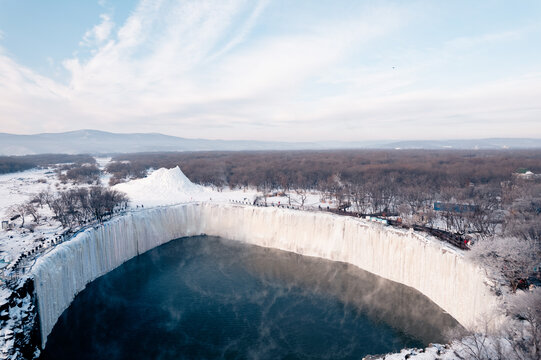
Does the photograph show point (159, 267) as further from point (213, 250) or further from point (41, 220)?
point (41, 220)

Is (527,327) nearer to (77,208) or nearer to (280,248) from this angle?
(280,248)

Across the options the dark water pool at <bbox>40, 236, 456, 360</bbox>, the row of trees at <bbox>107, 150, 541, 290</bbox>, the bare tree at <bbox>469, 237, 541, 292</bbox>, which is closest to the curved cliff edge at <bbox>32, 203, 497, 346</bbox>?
the bare tree at <bbox>469, 237, 541, 292</bbox>

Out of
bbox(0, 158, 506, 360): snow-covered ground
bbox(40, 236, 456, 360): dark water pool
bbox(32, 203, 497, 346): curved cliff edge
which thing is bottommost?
bbox(40, 236, 456, 360): dark water pool

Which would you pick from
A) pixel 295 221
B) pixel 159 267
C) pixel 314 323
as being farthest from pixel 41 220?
pixel 314 323

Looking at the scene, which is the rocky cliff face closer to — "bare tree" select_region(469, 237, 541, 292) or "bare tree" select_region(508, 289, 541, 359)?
"bare tree" select_region(508, 289, 541, 359)

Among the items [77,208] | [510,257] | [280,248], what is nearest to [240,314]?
[280,248]

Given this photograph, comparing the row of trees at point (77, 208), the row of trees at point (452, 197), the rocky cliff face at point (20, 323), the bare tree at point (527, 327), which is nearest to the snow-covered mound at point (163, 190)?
the row of trees at point (77, 208)
